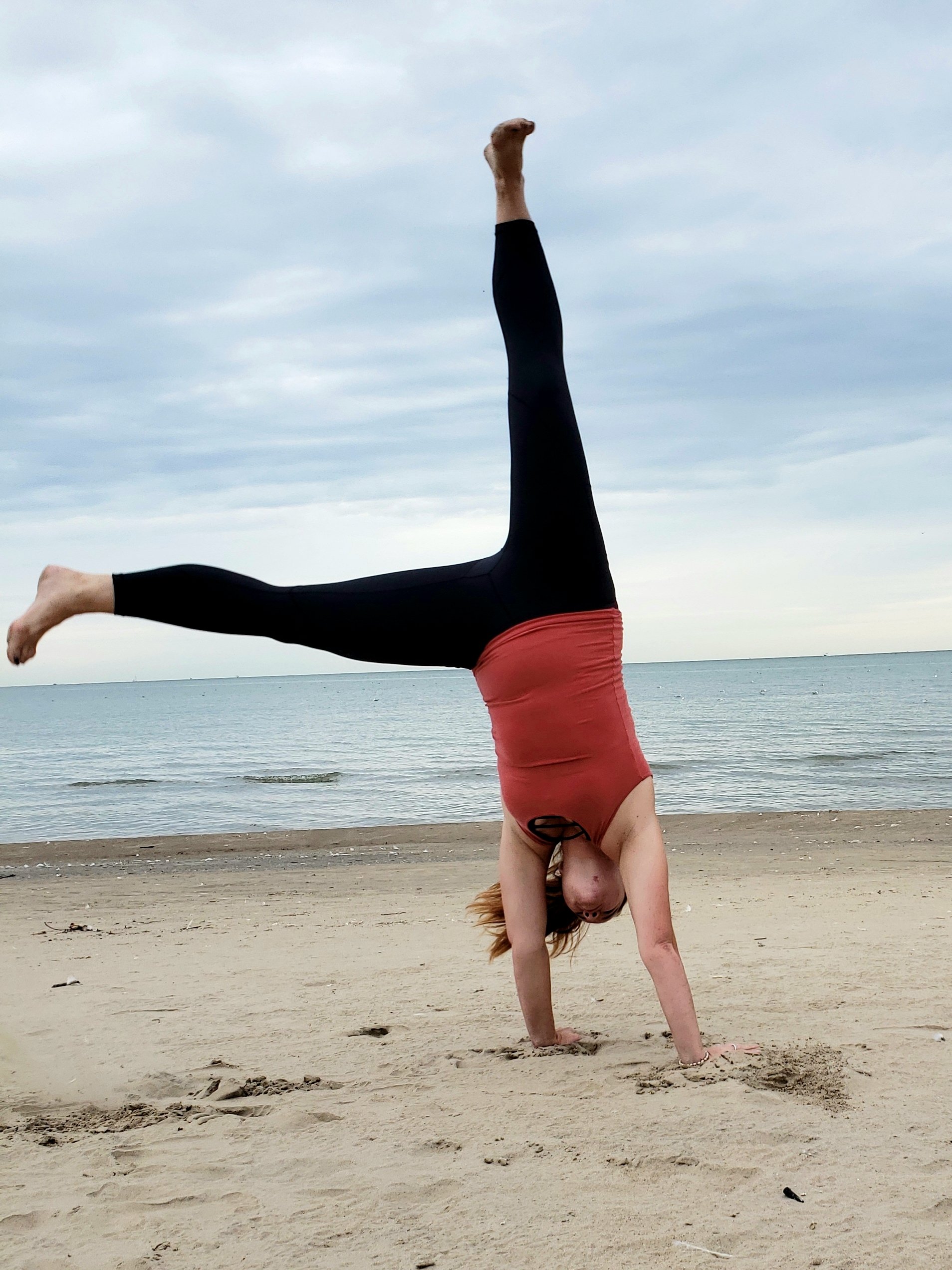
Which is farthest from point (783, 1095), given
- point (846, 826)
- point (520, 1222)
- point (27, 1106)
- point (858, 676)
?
point (858, 676)

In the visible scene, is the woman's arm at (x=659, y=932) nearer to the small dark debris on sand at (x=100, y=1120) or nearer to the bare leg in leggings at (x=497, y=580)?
the bare leg in leggings at (x=497, y=580)

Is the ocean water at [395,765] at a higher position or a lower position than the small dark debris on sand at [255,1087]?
lower

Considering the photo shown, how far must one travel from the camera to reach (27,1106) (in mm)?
3742

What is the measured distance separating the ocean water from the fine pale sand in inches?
396

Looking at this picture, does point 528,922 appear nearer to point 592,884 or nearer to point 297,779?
point 592,884

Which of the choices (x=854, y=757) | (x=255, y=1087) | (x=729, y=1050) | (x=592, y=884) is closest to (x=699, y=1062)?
(x=729, y=1050)

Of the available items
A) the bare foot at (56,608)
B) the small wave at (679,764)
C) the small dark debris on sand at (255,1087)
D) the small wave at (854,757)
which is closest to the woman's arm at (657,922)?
the small dark debris on sand at (255,1087)

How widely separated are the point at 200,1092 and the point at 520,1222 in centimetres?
163

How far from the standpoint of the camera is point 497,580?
140 inches

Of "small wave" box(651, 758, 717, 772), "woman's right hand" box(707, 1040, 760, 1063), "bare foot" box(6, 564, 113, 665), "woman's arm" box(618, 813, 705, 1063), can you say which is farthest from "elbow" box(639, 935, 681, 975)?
"small wave" box(651, 758, 717, 772)

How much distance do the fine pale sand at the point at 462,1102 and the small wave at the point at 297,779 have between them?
50.0 ft

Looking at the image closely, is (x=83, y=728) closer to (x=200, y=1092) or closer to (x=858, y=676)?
(x=200, y=1092)

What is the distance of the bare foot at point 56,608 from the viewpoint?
3332 millimetres

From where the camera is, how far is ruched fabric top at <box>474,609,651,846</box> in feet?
11.6
